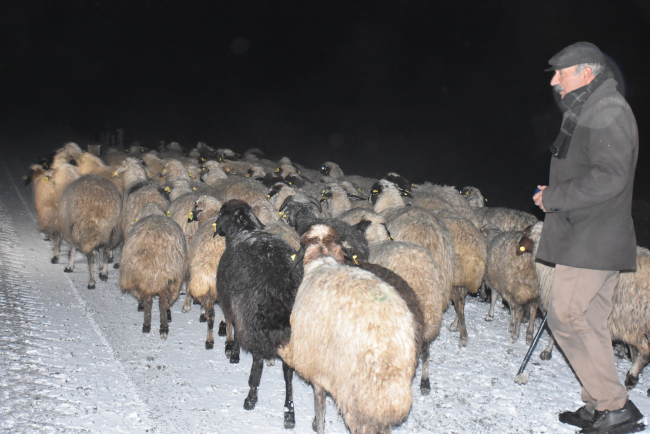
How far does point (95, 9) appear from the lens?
64.2 meters

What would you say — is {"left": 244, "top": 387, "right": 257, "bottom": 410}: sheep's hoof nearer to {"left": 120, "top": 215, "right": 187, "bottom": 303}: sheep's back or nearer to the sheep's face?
the sheep's face

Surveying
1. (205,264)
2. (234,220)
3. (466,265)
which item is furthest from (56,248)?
(466,265)

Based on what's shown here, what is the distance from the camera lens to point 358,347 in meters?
2.63

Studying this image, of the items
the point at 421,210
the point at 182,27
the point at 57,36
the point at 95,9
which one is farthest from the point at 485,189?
the point at 57,36

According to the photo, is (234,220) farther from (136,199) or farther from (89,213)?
(136,199)

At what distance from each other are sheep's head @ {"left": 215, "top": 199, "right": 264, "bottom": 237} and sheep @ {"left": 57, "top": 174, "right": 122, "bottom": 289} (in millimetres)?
2662

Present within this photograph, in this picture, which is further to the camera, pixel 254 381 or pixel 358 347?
pixel 254 381

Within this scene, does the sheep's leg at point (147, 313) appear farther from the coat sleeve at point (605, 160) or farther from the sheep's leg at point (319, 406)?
the coat sleeve at point (605, 160)

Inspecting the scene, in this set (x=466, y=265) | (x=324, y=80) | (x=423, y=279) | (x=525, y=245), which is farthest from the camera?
→ (x=324, y=80)

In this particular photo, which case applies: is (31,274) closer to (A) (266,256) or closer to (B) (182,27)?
(A) (266,256)

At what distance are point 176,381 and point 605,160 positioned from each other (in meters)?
3.69

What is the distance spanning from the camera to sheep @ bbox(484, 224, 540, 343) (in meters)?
5.11

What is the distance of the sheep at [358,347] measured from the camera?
8.48ft

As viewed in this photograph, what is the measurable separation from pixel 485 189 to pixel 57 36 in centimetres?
7219
